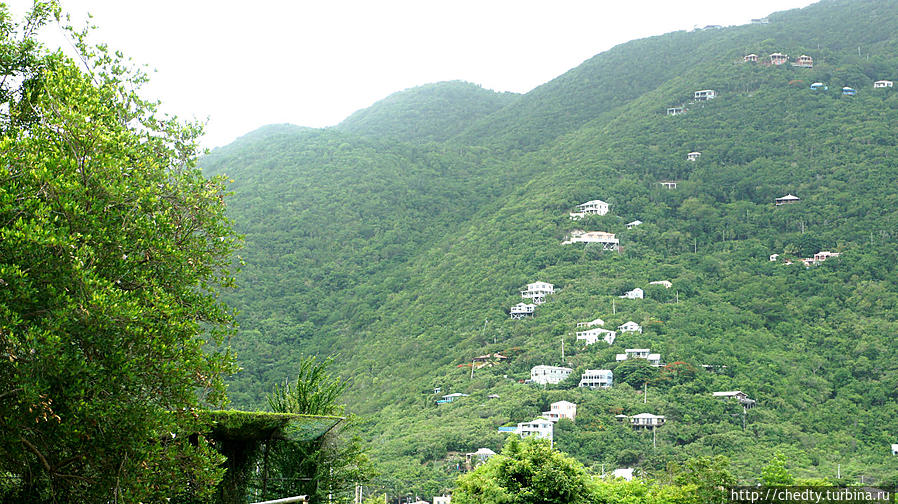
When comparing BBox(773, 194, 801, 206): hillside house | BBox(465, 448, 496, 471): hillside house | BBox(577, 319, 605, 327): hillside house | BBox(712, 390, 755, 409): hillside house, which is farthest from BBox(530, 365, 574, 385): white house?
BBox(773, 194, 801, 206): hillside house

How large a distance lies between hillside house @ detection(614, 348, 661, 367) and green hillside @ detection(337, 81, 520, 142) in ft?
264

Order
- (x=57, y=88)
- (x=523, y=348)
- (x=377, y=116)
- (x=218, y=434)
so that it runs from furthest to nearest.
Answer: (x=377, y=116) < (x=523, y=348) < (x=218, y=434) < (x=57, y=88)

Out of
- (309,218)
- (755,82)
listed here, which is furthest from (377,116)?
(755,82)

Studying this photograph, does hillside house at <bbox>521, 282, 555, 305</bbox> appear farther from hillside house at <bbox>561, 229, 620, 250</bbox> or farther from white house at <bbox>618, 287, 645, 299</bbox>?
hillside house at <bbox>561, 229, 620, 250</bbox>

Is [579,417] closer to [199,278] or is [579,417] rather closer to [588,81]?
[199,278]

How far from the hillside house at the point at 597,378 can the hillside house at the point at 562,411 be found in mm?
4439

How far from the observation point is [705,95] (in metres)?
95.6

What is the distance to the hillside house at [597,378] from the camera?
53094 millimetres

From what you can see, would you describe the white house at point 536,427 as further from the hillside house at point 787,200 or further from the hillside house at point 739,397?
the hillside house at point 787,200

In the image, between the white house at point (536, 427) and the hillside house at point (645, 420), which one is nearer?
the white house at point (536, 427)

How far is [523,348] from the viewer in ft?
194

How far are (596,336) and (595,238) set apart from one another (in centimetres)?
1853

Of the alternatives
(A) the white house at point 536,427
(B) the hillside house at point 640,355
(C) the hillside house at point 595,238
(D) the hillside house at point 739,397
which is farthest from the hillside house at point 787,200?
(A) the white house at point 536,427

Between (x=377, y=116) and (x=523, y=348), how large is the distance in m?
94.6
